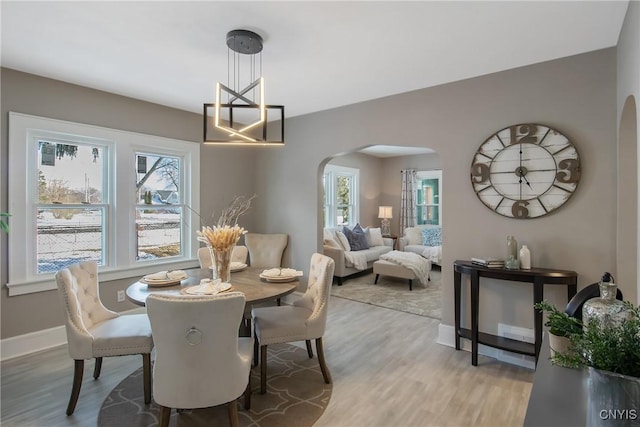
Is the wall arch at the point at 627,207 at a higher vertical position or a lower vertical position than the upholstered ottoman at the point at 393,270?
higher

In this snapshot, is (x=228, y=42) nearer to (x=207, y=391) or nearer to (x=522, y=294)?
(x=207, y=391)

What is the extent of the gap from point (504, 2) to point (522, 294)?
229 centimetres

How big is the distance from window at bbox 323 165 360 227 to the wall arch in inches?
202

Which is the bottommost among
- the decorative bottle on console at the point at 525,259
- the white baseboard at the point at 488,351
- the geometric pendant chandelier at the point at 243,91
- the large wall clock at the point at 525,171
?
the white baseboard at the point at 488,351

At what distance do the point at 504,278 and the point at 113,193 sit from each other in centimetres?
404

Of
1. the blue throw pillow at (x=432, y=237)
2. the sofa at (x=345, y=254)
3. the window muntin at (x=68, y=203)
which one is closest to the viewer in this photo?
the window muntin at (x=68, y=203)

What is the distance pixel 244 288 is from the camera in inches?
95.1

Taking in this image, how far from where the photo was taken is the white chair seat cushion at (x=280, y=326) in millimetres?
2420

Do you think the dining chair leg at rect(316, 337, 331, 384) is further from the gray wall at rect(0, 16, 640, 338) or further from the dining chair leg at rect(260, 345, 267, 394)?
the gray wall at rect(0, 16, 640, 338)

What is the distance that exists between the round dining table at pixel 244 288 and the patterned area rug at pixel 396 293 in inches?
93.6

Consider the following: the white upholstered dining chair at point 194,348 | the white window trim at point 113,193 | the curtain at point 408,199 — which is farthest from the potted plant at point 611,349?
the curtain at point 408,199

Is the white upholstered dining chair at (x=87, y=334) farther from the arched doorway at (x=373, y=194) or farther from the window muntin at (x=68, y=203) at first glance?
the arched doorway at (x=373, y=194)

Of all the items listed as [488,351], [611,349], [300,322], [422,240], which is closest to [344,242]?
[422,240]

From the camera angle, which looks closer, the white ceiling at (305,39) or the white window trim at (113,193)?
the white ceiling at (305,39)
